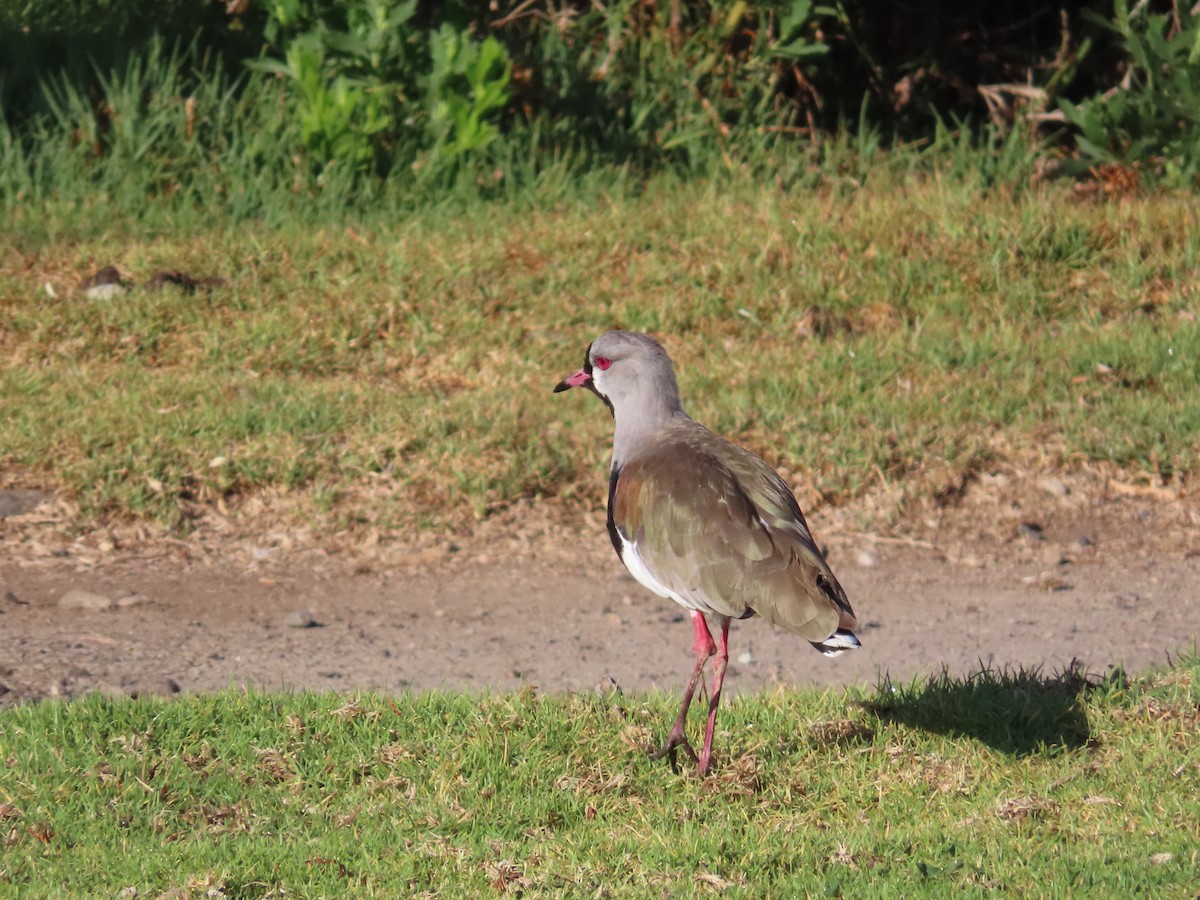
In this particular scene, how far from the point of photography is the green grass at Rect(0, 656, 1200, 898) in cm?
391

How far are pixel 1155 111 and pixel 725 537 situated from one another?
20.8ft

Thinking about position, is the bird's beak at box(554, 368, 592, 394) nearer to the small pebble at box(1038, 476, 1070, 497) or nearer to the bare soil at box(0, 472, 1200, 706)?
the bare soil at box(0, 472, 1200, 706)

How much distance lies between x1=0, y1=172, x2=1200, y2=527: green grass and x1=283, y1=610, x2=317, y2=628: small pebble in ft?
2.46

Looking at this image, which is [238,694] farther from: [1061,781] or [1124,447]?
[1124,447]

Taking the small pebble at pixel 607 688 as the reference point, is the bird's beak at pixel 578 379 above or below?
above

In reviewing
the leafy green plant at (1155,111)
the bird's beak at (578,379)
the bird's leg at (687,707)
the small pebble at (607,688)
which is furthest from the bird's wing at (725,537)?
the leafy green plant at (1155,111)

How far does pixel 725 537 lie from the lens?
4488 mm

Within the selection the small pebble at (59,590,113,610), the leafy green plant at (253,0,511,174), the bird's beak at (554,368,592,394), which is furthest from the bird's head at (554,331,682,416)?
the leafy green plant at (253,0,511,174)

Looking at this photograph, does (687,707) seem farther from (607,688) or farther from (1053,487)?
(1053,487)

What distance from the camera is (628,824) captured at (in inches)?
168

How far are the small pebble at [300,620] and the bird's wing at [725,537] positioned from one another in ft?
5.43

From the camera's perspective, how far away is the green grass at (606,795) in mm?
3906

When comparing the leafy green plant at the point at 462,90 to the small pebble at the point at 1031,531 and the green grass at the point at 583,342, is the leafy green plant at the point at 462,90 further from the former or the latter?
the small pebble at the point at 1031,531

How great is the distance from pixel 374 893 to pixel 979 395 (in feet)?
15.1
